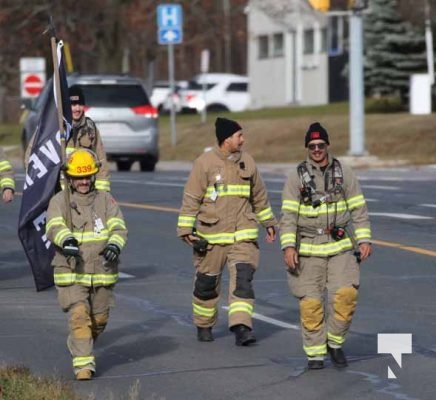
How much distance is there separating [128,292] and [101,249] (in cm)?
389

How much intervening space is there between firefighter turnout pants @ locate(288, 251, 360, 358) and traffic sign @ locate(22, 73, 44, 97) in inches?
Answer: 1297

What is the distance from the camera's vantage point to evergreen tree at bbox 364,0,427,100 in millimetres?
52469

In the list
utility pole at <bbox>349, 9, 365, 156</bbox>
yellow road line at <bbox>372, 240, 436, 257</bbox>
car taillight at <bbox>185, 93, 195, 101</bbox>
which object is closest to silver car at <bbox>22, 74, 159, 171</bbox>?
utility pole at <bbox>349, 9, 365, 156</bbox>

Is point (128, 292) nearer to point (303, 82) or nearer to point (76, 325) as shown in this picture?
point (76, 325)

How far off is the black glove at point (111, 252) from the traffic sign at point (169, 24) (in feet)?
89.2

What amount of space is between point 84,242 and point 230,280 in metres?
1.51

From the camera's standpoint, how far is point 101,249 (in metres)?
10.0

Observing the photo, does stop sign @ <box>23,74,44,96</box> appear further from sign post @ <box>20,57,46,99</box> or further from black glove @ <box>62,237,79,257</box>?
black glove @ <box>62,237,79,257</box>

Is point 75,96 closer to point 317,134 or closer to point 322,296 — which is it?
point 317,134

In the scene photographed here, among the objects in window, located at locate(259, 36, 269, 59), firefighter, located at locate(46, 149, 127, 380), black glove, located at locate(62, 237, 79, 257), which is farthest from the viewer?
window, located at locate(259, 36, 269, 59)

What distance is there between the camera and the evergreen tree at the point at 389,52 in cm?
5247

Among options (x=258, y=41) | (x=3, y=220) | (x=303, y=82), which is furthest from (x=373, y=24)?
(x=3, y=220)

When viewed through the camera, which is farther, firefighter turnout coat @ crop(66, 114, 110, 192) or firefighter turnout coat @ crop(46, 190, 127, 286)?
firefighter turnout coat @ crop(66, 114, 110, 192)

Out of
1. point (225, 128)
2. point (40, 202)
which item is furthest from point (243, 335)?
point (40, 202)
